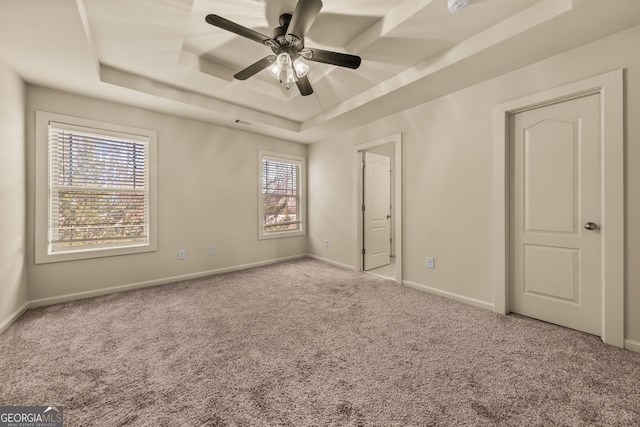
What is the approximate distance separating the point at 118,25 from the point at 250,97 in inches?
59.7

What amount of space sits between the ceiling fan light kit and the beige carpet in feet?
8.03

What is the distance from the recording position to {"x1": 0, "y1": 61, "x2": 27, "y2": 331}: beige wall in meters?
2.20

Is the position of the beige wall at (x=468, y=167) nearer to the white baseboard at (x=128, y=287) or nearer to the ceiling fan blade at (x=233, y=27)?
the ceiling fan blade at (x=233, y=27)

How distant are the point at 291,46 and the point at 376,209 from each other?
3.07 metres

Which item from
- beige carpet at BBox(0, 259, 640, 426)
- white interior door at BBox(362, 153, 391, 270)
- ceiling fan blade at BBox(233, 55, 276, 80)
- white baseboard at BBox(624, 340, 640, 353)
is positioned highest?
ceiling fan blade at BBox(233, 55, 276, 80)

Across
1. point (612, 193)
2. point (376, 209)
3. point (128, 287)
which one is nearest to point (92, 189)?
point (128, 287)

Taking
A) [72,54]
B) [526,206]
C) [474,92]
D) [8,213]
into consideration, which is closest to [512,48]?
[474,92]

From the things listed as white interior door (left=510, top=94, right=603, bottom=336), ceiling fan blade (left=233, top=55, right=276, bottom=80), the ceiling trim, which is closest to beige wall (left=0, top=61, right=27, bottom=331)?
ceiling fan blade (left=233, top=55, right=276, bottom=80)

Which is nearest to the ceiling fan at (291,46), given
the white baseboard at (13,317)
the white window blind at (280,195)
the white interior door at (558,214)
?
the white interior door at (558,214)

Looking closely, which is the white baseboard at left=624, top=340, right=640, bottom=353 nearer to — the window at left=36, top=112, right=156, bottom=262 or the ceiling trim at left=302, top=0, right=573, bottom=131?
the ceiling trim at left=302, top=0, right=573, bottom=131

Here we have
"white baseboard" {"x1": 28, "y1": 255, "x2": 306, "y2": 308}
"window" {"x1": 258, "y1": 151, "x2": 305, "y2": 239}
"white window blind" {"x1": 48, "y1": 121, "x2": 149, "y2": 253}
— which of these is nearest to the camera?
"white baseboard" {"x1": 28, "y1": 255, "x2": 306, "y2": 308}

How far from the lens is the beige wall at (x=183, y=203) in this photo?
281 centimetres

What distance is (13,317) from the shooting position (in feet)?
Answer: 7.72

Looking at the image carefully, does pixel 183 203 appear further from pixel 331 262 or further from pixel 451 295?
pixel 451 295
